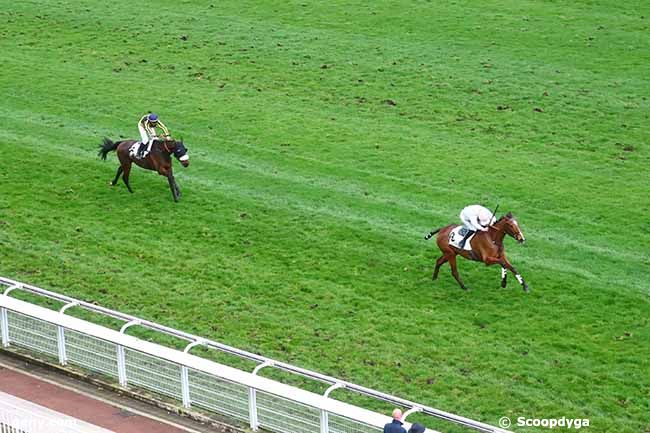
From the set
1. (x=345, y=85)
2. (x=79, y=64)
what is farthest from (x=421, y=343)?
(x=79, y=64)

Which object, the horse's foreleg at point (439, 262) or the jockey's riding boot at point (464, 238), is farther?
the horse's foreleg at point (439, 262)

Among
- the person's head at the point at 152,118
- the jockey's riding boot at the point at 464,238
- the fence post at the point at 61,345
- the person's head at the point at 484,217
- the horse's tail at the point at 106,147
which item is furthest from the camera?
the horse's tail at the point at 106,147

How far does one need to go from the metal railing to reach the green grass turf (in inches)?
74.7

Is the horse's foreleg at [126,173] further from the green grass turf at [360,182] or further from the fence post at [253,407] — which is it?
the fence post at [253,407]

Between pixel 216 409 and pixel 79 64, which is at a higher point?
pixel 79 64

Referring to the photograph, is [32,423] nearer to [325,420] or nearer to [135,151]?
[325,420]

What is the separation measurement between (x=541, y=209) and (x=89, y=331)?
9.74 m

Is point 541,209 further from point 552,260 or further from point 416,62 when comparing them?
point 416,62

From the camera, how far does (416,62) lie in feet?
97.9

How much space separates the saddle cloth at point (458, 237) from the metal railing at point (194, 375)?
4.03 metres

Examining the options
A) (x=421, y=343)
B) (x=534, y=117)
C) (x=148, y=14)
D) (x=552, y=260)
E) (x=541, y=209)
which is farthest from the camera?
(x=148, y=14)

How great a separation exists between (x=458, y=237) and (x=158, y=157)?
20.7ft

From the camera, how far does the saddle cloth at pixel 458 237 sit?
18.3 meters

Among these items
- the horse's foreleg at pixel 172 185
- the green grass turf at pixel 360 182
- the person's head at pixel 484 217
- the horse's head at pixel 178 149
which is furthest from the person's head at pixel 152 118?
the person's head at pixel 484 217
